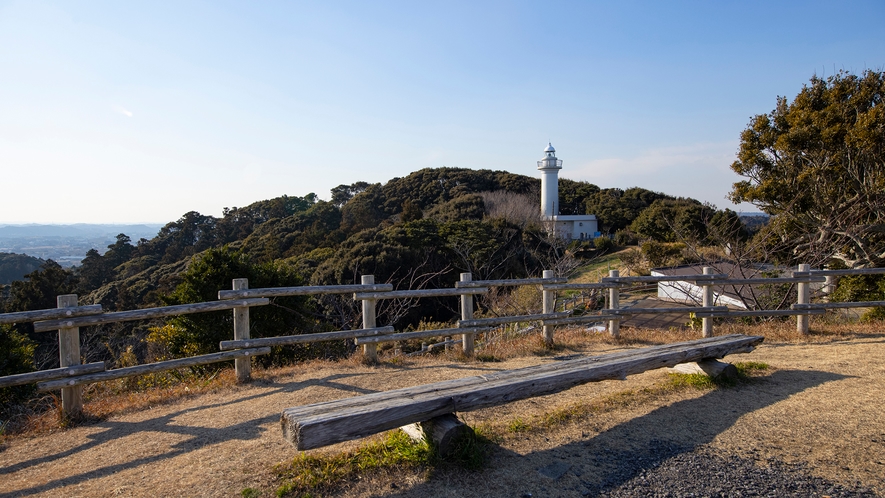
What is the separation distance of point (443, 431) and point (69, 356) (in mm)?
3957

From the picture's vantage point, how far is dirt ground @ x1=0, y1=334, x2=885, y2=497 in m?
3.30

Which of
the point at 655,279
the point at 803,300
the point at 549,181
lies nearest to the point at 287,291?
the point at 655,279

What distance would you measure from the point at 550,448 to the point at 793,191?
41.4 feet

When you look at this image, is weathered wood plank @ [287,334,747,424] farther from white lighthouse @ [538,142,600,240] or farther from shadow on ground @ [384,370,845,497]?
white lighthouse @ [538,142,600,240]

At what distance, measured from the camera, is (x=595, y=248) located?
36.7m

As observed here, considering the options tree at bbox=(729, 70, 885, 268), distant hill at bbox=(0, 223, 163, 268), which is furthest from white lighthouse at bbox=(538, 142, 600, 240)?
distant hill at bbox=(0, 223, 163, 268)

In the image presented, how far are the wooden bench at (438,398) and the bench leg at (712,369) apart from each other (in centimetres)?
60

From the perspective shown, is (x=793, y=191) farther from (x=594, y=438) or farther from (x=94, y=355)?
(x=94, y=355)

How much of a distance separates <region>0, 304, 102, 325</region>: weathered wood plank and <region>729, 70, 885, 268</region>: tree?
13.0m

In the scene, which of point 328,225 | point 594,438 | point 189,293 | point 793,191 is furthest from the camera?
point 328,225

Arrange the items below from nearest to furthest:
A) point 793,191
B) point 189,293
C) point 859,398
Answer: point 859,398 → point 189,293 → point 793,191

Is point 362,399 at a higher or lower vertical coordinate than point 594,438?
higher

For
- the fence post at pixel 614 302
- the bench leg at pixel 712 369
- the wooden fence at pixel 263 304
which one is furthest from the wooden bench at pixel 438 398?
the fence post at pixel 614 302

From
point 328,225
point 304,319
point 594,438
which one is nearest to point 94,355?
point 304,319
